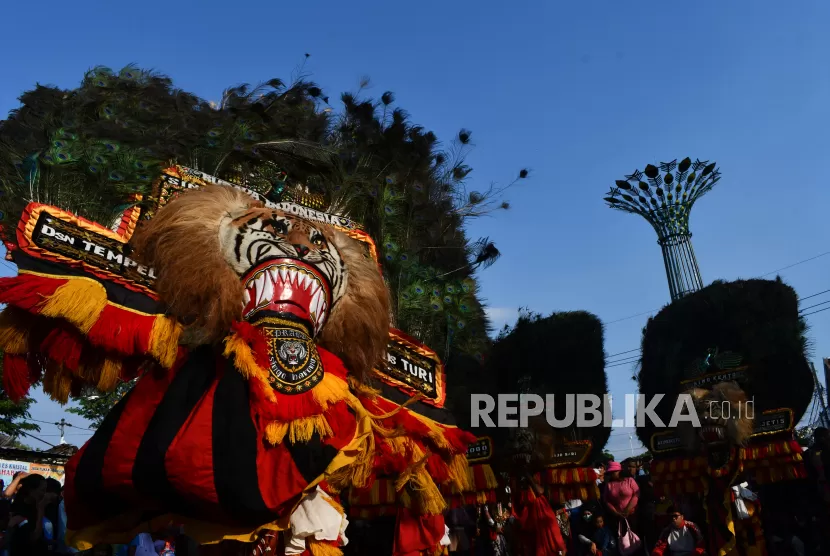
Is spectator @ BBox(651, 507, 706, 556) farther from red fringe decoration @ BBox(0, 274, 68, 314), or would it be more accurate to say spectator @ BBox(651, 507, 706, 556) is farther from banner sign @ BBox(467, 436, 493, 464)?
red fringe decoration @ BBox(0, 274, 68, 314)

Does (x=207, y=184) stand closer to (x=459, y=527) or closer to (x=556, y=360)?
(x=459, y=527)

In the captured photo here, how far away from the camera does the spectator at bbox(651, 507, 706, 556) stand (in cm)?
588

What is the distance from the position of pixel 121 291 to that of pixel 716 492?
5.60 meters

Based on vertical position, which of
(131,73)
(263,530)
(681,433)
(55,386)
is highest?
(131,73)

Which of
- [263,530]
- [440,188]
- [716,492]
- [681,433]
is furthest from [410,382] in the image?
[681,433]

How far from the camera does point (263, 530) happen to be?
3.10 meters

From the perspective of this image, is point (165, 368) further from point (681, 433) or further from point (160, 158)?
point (681, 433)

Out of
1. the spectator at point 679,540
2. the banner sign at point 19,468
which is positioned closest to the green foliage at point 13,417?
the banner sign at point 19,468

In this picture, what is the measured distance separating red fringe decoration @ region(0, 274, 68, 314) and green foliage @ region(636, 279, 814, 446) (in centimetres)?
1168

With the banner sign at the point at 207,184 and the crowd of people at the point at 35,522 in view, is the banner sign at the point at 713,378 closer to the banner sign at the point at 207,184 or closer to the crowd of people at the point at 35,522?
the banner sign at the point at 207,184

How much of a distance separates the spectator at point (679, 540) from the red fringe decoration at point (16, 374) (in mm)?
5167

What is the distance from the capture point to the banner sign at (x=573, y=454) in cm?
791

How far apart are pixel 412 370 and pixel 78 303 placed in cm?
217

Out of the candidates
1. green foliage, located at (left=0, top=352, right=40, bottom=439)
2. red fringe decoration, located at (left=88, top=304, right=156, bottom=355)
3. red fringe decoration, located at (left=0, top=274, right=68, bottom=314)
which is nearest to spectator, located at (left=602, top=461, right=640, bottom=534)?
red fringe decoration, located at (left=88, top=304, right=156, bottom=355)
